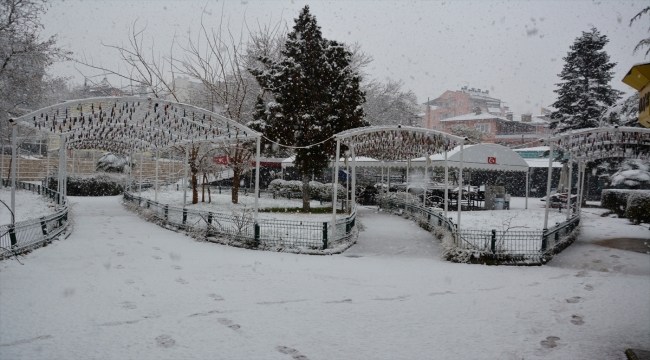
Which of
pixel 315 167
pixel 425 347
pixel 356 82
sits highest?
pixel 356 82

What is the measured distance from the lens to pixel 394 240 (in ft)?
45.9

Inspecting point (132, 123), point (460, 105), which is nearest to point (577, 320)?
point (132, 123)

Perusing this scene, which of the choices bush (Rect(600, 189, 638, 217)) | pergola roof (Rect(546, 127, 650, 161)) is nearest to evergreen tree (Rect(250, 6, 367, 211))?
pergola roof (Rect(546, 127, 650, 161))

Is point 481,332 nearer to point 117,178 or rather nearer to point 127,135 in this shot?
point 127,135

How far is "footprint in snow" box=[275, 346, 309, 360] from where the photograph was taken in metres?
5.19

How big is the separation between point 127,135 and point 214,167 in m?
9.72

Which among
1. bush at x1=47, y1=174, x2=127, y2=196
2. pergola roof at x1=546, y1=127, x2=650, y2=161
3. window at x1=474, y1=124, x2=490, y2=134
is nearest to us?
pergola roof at x1=546, y1=127, x2=650, y2=161

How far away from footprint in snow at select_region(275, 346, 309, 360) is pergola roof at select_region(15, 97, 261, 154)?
8.59 metres

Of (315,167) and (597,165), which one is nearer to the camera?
(315,167)

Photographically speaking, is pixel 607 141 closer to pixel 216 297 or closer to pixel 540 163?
pixel 216 297

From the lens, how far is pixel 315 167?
67.7ft

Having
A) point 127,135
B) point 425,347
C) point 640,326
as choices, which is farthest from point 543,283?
point 127,135

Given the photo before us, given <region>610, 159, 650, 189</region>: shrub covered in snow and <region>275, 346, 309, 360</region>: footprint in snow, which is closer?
<region>275, 346, 309, 360</region>: footprint in snow

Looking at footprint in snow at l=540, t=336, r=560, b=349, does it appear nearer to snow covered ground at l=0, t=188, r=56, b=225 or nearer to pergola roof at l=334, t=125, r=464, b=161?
pergola roof at l=334, t=125, r=464, b=161
